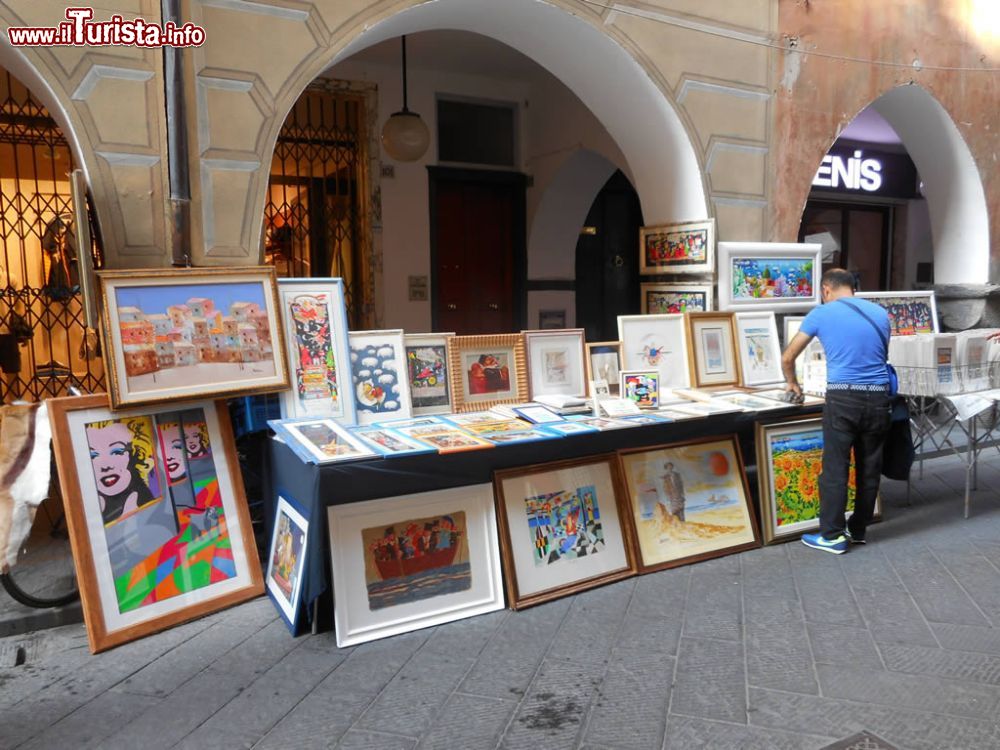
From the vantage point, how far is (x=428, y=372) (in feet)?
13.2

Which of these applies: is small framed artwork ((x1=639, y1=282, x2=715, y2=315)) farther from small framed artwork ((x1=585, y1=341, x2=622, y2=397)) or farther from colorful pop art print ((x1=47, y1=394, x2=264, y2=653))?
colorful pop art print ((x1=47, y1=394, x2=264, y2=653))

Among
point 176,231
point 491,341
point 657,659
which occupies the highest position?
point 176,231

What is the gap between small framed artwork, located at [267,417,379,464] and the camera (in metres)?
3.11

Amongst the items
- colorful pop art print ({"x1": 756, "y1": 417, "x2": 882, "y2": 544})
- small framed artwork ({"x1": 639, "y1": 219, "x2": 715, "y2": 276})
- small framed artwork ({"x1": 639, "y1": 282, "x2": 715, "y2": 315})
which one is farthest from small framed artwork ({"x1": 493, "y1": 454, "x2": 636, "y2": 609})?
small framed artwork ({"x1": 639, "y1": 219, "x2": 715, "y2": 276})

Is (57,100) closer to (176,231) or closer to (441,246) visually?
(176,231)

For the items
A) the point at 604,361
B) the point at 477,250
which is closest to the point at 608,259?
the point at 477,250

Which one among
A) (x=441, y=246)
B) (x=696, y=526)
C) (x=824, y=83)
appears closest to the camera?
(x=696, y=526)

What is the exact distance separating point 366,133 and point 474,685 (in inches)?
222

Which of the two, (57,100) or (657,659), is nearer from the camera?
(657,659)

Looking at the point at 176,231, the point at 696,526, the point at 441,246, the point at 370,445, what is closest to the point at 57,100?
the point at 176,231

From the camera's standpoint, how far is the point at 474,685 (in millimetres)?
2836

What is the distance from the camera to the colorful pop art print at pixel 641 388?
4160 mm

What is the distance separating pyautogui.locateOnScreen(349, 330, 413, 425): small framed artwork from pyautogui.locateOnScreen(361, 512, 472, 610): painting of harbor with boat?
0.66 m

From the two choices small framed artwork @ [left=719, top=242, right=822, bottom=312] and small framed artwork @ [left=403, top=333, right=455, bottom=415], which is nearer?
small framed artwork @ [left=403, top=333, right=455, bottom=415]
